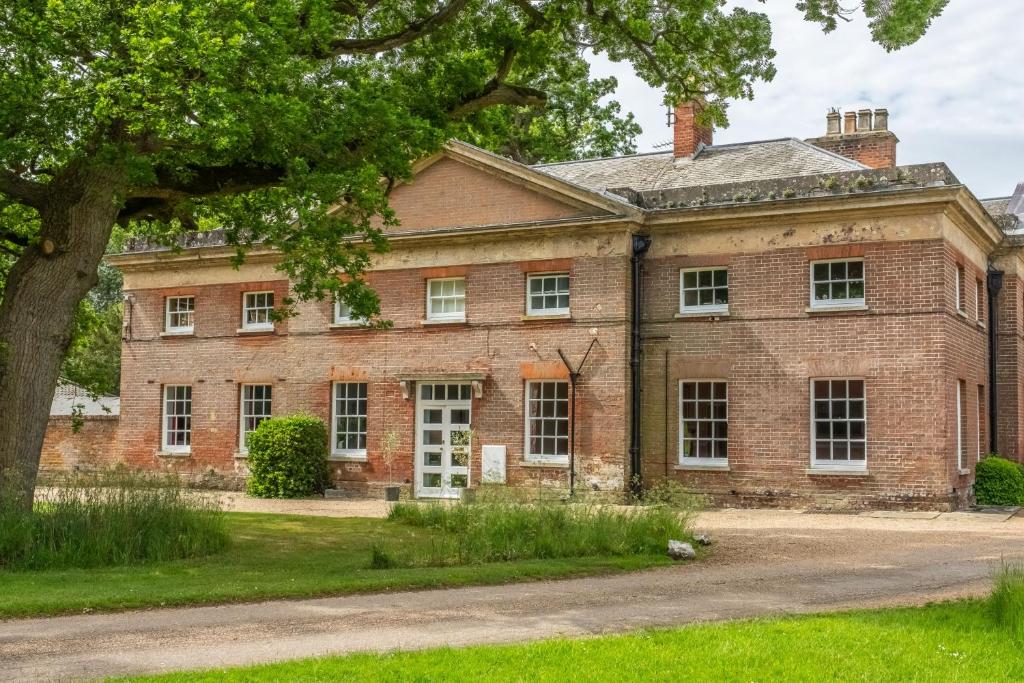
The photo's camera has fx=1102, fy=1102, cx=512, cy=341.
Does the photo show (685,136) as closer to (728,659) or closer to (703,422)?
(703,422)

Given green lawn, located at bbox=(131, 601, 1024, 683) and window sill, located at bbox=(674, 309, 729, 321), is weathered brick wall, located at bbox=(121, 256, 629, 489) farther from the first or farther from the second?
green lawn, located at bbox=(131, 601, 1024, 683)

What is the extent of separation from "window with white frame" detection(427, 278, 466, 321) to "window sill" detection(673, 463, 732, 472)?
5.91 metres

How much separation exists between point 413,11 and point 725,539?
30.9 feet

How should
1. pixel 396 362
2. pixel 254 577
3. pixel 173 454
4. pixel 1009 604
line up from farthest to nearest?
pixel 173 454 < pixel 396 362 < pixel 254 577 < pixel 1009 604

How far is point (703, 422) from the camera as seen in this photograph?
2266 centimetres

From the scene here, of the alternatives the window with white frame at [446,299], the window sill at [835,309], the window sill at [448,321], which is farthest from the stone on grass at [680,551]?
the window with white frame at [446,299]

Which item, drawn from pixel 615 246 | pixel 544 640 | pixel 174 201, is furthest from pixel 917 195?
pixel 544 640

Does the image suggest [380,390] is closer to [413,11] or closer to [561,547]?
[413,11]

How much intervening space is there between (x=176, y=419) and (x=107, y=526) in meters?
15.4

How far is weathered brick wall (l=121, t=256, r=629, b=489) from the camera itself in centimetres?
2289

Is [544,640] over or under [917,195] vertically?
under

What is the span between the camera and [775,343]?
21.8m

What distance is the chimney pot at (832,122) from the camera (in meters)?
27.5

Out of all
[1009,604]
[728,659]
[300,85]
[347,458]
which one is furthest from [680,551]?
[347,458]
